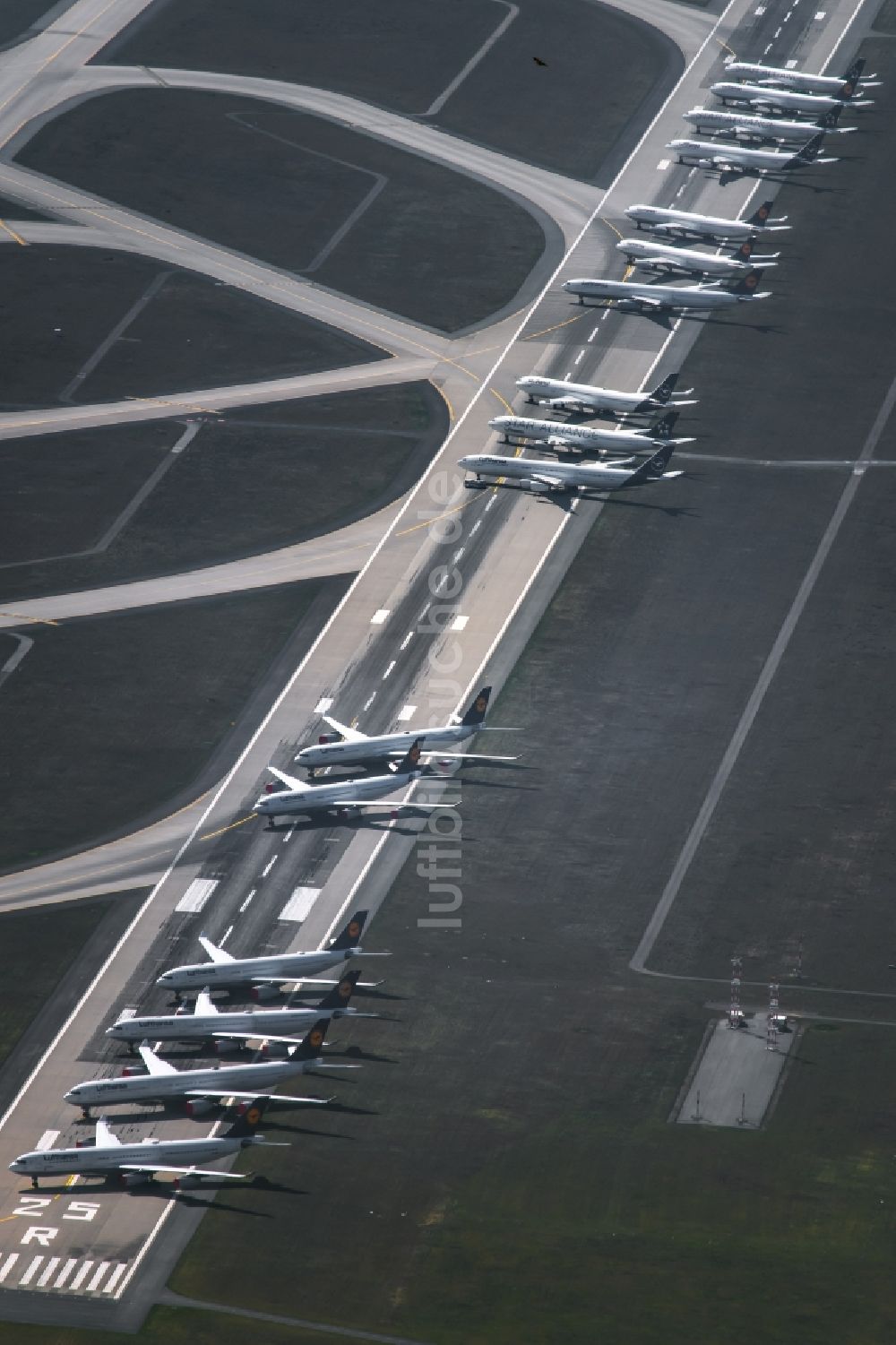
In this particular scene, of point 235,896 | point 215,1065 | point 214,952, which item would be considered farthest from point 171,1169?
point 235,896

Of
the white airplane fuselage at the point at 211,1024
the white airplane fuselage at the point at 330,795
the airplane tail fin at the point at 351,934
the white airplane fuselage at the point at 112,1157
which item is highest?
the white airplane fuselage at the point at 330,795

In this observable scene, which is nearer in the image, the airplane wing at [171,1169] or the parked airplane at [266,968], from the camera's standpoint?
the airplane wing at [171,1169]

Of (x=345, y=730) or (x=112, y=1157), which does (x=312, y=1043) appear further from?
(x=345, y=730)

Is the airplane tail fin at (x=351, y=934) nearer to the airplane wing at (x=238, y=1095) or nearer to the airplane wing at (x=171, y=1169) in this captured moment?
the airplane wing at (x=238, y=1095)

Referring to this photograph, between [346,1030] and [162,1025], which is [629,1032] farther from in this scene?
[162,1025]

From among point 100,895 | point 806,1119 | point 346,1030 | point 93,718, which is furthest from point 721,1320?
point 93,718

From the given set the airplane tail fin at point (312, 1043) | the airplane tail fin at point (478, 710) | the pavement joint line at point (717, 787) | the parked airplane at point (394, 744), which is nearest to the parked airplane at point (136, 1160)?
the airplane tail fin at point (312, 1043)
